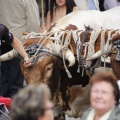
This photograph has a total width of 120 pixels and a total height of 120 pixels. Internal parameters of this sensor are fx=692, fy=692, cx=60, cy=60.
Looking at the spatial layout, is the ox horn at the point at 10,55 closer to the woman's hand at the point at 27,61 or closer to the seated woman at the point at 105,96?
the woman's hand at the point at 27,61

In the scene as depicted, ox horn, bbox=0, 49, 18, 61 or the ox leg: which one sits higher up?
ox horn, bbox=0, 49, 18, 61

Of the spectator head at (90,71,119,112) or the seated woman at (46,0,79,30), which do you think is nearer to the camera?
the spectator head at (90,71,119,112)

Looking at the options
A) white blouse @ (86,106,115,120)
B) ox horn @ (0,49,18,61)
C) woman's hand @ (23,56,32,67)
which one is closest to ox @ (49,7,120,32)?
ox horn @ (0,49,18,61)

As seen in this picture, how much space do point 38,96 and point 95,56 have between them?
311 cm

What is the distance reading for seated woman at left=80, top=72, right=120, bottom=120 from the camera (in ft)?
15.4

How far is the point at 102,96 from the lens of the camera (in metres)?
4.70

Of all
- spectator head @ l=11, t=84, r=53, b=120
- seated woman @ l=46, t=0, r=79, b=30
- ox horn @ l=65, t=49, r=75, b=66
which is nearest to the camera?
spectator head @ l=11, t=84, r=53, b=120

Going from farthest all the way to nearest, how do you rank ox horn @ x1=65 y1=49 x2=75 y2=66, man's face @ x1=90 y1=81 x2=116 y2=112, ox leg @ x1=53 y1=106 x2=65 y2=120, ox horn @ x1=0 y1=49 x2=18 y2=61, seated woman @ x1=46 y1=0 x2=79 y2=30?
1. seated woman @ x1=46 y1=0 x2=79 y2=30
2. ox horn @ x1=0 y1=49 x2=18 y2=61
3. ox leg @ x1=53 y1=106 x2=65 y2=120
4. ox horn @ x1=65 y1=49 x2=75 y2=66
5. man's face @ x1=90 y1=81 x2=116 y2=112

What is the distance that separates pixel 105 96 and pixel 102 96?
0.07ft

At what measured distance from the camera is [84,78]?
795cm

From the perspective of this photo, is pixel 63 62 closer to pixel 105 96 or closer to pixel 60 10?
pixel 60 10

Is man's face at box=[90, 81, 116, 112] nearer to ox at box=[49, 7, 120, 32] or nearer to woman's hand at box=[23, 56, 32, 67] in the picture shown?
woman's hand at box=[23, 56, 32, 67]

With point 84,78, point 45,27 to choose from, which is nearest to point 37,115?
point 84,78

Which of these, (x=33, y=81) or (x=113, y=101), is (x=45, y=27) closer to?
(x=33, y=81)
